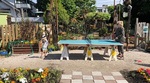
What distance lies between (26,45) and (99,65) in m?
5.36

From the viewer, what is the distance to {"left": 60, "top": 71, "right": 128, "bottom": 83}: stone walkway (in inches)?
301

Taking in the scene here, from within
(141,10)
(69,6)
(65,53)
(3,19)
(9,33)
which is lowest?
(65,53)

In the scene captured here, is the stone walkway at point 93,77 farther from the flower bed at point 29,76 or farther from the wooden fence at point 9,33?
the wooden fence at point 9,33

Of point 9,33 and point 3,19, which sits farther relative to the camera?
point 3,19

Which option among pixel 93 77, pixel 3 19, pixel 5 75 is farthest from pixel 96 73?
pixel 3 19

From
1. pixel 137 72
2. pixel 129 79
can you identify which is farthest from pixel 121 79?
pixel 137 72

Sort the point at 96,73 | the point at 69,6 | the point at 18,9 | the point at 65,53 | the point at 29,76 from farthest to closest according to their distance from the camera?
the point at 18,9 < the point at 69,6 < the point at 65,53 < the point at 96,73 < the point at 29,76

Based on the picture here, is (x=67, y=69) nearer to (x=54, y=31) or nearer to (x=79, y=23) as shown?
(x=54, y=31)

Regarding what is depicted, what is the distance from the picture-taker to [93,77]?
8.02 meters

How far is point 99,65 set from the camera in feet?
32.2

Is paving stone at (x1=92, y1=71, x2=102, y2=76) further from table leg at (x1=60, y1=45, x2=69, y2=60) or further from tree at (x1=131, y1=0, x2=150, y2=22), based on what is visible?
tree at (x1=131, y1=0, x2=150, y2=22)

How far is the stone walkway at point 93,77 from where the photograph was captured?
764cm

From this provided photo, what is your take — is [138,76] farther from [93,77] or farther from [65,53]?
[65,53]

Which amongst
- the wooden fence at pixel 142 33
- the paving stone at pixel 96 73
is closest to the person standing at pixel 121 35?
the paving stone at pixel 96 73
